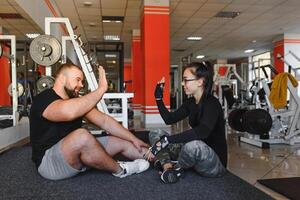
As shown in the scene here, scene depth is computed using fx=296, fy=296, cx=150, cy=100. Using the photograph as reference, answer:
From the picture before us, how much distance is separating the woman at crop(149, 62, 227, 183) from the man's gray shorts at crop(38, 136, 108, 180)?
634 millimetres

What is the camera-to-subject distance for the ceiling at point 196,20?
6.89 m

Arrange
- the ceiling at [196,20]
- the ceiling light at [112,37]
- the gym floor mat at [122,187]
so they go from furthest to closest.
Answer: the ceiling light at [112,37]
the ceiling at [196,20]
the gym floor mat at [122,187]

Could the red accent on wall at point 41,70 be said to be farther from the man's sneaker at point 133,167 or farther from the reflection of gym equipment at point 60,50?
the man's sneaker at point 133,167

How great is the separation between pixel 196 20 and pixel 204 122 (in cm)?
688

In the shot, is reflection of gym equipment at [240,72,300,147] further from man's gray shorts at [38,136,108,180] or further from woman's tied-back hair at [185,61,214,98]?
man's gray shorts at [38,136,108,180]

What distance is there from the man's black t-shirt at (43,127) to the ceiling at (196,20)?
10.8 feet

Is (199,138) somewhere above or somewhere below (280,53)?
below

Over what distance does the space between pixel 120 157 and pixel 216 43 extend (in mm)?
10350

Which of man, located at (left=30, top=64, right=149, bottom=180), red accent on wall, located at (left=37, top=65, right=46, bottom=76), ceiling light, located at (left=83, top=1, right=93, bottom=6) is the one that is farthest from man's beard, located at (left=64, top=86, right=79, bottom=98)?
ceiling light, located at (left=83, top=1, right=93, bottom=6)

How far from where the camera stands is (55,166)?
2139mm

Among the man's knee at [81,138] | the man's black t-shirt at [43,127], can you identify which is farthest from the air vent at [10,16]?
the man's knee at [81,138]

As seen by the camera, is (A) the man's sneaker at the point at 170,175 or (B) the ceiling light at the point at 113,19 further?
(B) the ceiling light at the point at 113,19

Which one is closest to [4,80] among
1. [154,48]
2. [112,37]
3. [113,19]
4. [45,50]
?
[113,19]

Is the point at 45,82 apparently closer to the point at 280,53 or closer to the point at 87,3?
the point at 87,3
